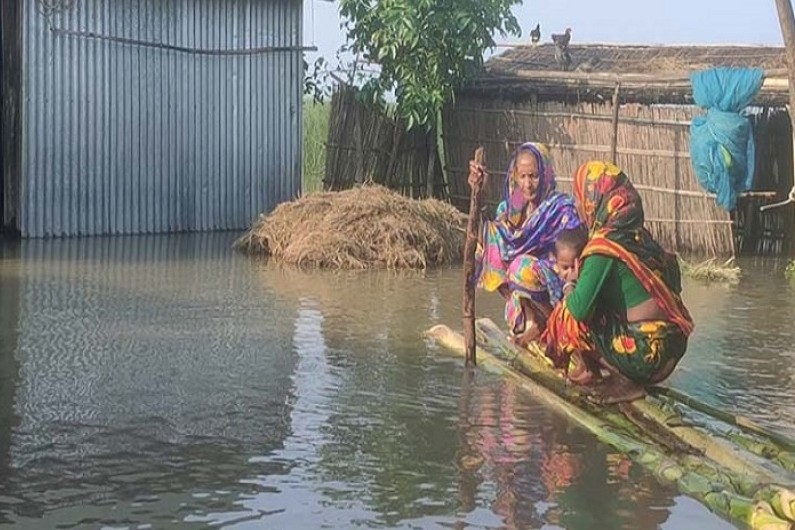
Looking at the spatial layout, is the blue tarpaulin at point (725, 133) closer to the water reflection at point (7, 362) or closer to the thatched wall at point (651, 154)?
the thatched wall at point (651, 154)

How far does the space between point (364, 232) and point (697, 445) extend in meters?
8.26

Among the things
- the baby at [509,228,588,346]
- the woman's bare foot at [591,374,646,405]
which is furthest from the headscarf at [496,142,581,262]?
the woman's bare foot at [591,374,646,405]

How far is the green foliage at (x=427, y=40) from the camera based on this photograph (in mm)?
17781

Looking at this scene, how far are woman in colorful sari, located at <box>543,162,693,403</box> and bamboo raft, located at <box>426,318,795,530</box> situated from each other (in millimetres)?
245

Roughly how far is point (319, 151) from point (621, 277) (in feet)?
51.5

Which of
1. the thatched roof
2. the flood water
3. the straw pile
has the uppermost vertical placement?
the thatched roof

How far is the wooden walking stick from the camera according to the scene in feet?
27.1

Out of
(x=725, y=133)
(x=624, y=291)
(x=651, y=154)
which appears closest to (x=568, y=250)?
(x=624, y=291)

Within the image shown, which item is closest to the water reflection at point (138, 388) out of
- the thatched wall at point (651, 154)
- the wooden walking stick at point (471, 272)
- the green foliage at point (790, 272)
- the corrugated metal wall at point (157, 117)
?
the wooden walking stick at point (471, 272)

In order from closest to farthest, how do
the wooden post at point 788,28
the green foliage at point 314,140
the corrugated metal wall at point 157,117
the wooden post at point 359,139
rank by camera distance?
the wooden post at point 788,28, the corrugated metal wall at point 157,117, the wooden post at point 359,139, the green foliage at point 314,140

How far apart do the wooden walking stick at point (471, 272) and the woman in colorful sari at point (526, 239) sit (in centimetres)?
11

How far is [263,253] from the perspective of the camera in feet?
49.4

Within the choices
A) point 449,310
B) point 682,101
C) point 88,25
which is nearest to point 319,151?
point 88,25

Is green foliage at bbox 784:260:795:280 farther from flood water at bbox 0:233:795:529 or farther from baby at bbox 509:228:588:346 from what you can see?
baby at bbox 509:228:588:346
